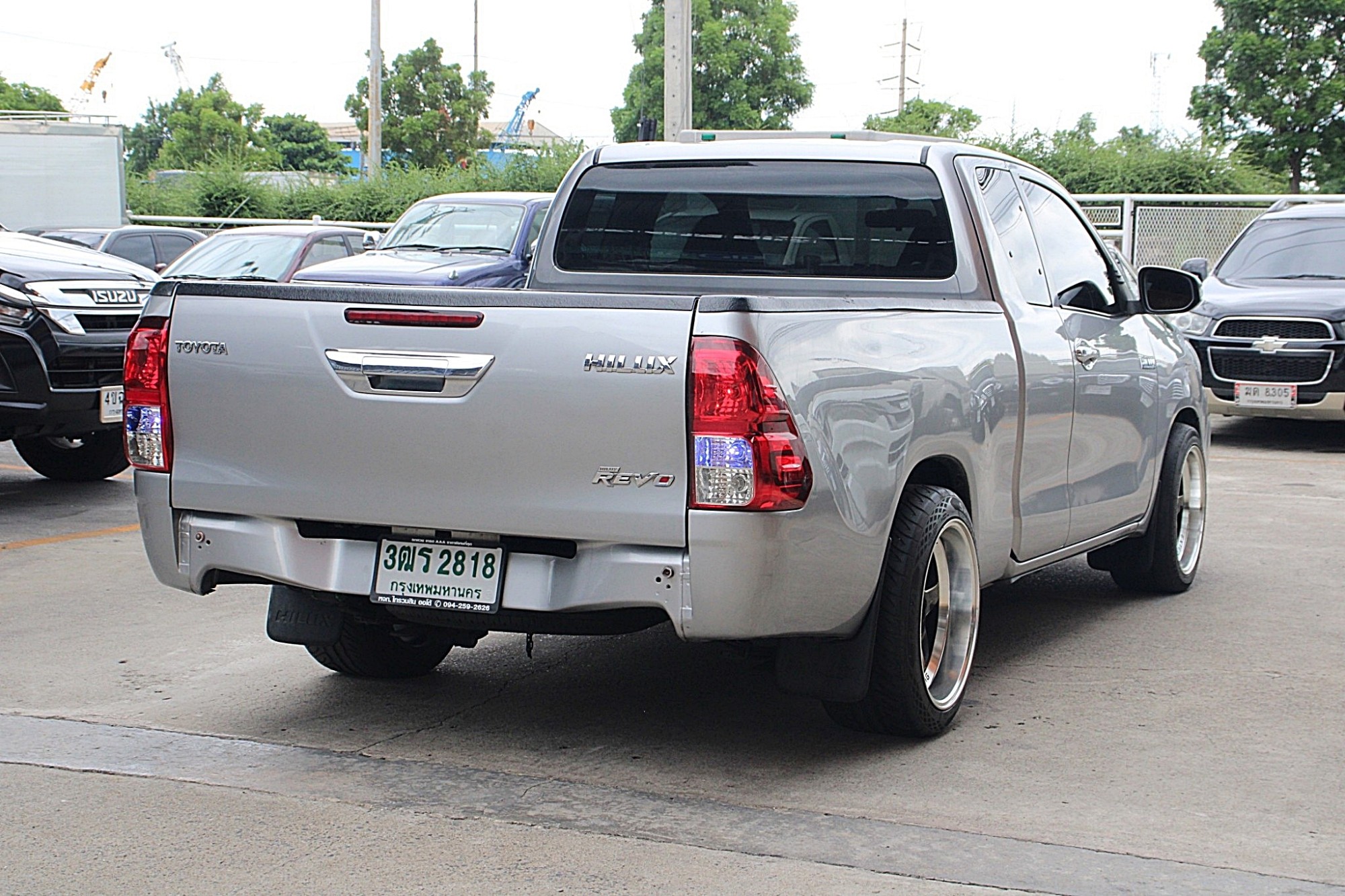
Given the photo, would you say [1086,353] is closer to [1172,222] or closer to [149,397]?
[149,397]

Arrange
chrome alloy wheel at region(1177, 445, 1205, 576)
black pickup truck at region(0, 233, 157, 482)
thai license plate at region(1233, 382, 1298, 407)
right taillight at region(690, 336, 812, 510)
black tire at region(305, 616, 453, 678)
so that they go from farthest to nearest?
1. thai license plate at region(1233, 382, 1298, 407)
2. black pickup truck at region(0, 233, 157, 482)
3. chrome alloy wheel at region(1177, 445, 1205, 576)
4. black tire at region(305, 616, 453, 678)
5. right taillight at region(690, 336, 812, 510)

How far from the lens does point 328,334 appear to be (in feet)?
14.1

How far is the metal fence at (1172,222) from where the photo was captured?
19969 millimetres

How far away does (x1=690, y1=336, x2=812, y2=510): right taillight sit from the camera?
12.9ft

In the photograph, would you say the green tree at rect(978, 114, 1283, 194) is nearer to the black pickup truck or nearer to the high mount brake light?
the black pickup truck

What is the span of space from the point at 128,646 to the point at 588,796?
99.4 inches

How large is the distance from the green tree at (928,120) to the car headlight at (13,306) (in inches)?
1274

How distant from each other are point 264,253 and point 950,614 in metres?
13.2

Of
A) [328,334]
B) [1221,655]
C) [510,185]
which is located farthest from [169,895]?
[510,185]

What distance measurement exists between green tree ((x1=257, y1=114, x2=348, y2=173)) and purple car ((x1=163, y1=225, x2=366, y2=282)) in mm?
69345

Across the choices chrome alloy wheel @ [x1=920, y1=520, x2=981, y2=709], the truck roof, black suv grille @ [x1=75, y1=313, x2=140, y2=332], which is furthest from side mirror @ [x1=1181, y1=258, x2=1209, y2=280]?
chrome alloy wheel @ [x1=920, y1=520, x2=981, y2=709]

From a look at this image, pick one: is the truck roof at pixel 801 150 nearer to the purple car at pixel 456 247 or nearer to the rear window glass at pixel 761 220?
the rear window glass at pixel 761 220

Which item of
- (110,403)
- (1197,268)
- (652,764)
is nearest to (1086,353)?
(652,764)

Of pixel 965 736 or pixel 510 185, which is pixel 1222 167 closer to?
pixel 510 185
